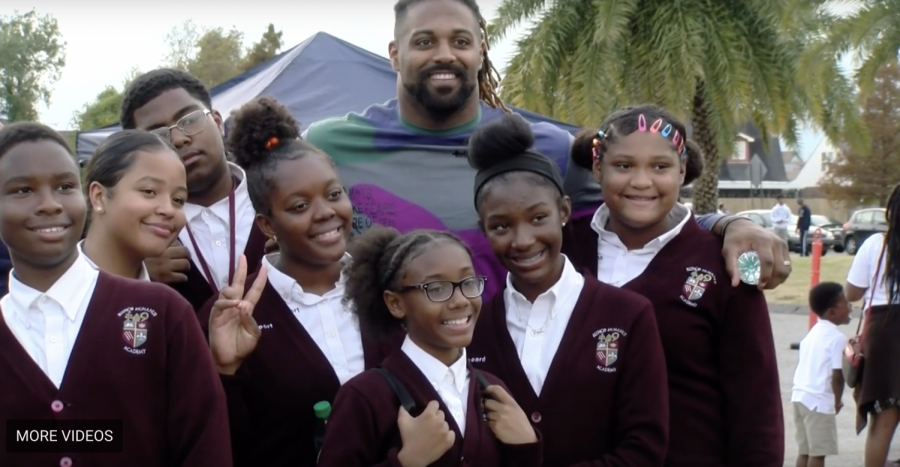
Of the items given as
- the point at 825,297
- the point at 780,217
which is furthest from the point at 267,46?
the point at 825,297

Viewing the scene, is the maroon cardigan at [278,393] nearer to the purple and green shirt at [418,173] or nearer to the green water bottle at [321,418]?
the green water bottle at [321,418]

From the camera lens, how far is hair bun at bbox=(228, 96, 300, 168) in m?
3.52

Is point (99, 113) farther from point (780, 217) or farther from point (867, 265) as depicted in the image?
point (867, 265)

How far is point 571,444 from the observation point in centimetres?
317

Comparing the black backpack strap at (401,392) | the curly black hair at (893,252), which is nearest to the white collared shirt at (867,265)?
the curly black hair at (893,252)

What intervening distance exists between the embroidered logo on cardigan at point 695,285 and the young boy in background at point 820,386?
4.44 meters

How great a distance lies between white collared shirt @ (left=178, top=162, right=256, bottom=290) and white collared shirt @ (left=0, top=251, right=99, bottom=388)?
0.80 metres

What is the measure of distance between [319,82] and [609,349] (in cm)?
743

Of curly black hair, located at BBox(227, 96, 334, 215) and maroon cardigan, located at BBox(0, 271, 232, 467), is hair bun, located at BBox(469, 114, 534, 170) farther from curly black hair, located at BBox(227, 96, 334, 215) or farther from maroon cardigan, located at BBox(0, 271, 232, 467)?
maroon cardigan, located at BBox(0, 271, 232, 467)

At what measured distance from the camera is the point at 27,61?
121 ft

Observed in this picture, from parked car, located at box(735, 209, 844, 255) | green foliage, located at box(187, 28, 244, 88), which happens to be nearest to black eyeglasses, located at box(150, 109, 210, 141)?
parked car, located at box(735, 209, 844, 255)

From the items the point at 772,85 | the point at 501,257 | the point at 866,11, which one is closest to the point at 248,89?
the point at 772,85

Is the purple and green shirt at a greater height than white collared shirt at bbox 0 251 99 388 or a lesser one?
greater

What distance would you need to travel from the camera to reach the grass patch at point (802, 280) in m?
17.8
